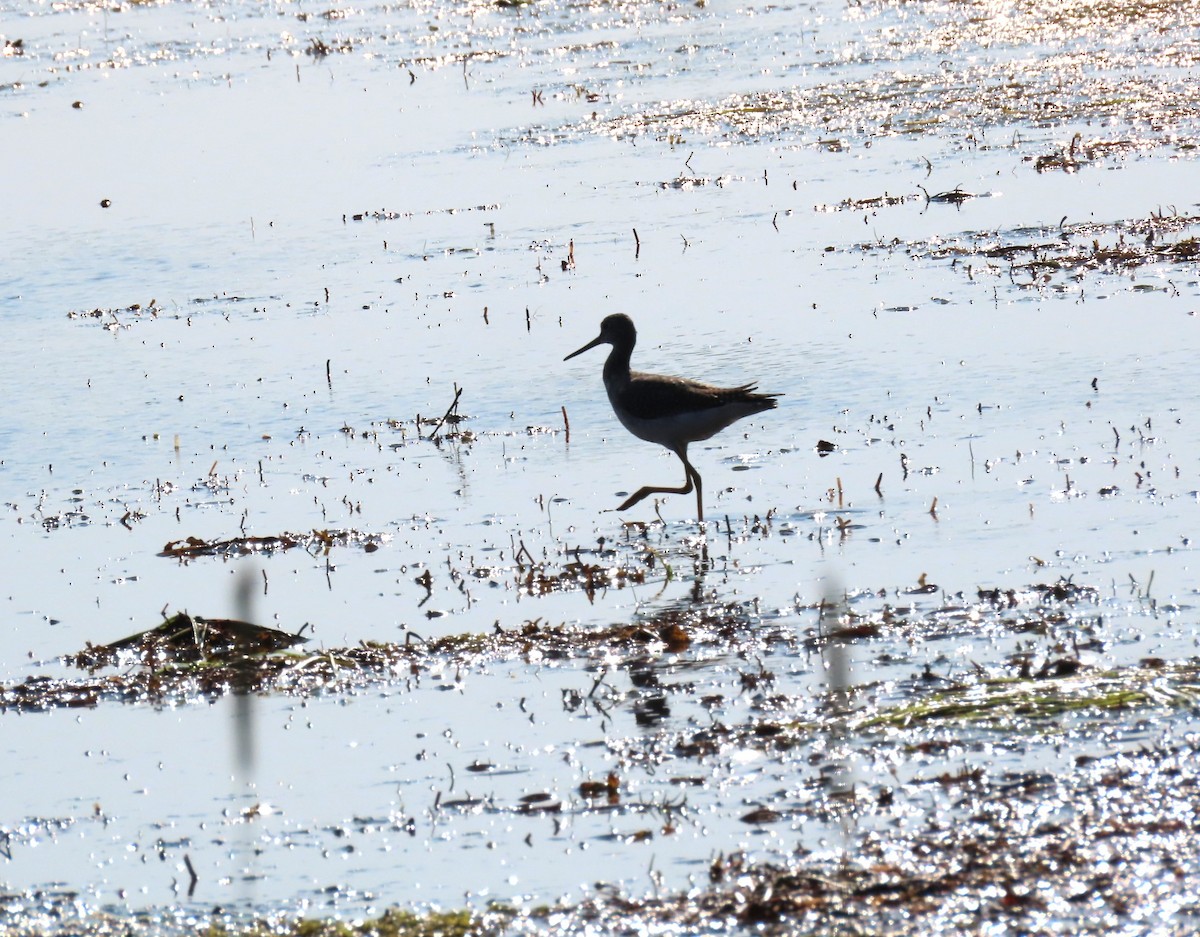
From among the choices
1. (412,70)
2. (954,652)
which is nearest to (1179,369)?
(954,652)

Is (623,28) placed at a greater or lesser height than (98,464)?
greater

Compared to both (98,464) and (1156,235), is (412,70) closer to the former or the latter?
(1156,235)

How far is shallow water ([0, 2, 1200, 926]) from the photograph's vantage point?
24.2 feet

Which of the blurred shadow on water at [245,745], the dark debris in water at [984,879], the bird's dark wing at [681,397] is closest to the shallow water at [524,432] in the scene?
the blurred shadow on water at [245,745]

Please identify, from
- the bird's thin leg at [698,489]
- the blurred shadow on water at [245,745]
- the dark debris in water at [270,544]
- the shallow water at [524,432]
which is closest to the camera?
the blurred shadow on water at [245,745]

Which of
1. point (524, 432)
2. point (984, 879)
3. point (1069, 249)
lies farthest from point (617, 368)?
point (984, 879)

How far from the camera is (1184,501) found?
10625 mm

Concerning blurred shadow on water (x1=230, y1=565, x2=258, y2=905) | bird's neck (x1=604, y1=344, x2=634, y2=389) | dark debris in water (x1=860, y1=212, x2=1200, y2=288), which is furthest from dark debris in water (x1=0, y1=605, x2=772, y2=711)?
dark debris in water (x1=860, y1=212, x2=1200, y2=288)

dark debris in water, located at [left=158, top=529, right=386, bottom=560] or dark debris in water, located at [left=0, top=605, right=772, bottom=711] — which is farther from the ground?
dark debris in water, located at [left=158, top=529, right=386, bottom=560]

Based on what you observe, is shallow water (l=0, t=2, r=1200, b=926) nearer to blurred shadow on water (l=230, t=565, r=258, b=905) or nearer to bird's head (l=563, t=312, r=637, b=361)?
blurred shadow on water (l=230, t=565, r=258, b=905)

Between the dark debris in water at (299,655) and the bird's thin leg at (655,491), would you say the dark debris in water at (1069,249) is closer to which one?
the bird's thin leg at (655,491)

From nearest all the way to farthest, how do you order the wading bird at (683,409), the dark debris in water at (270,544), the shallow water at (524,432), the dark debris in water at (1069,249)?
1. the shallow water at (524,432)
2. the dark debris in water at (270,544)
3. the wading bird at (683,409)
4. the dark debris in water at (1069,249)

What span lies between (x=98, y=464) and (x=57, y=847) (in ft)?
22.4

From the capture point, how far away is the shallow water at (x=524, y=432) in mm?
7363
